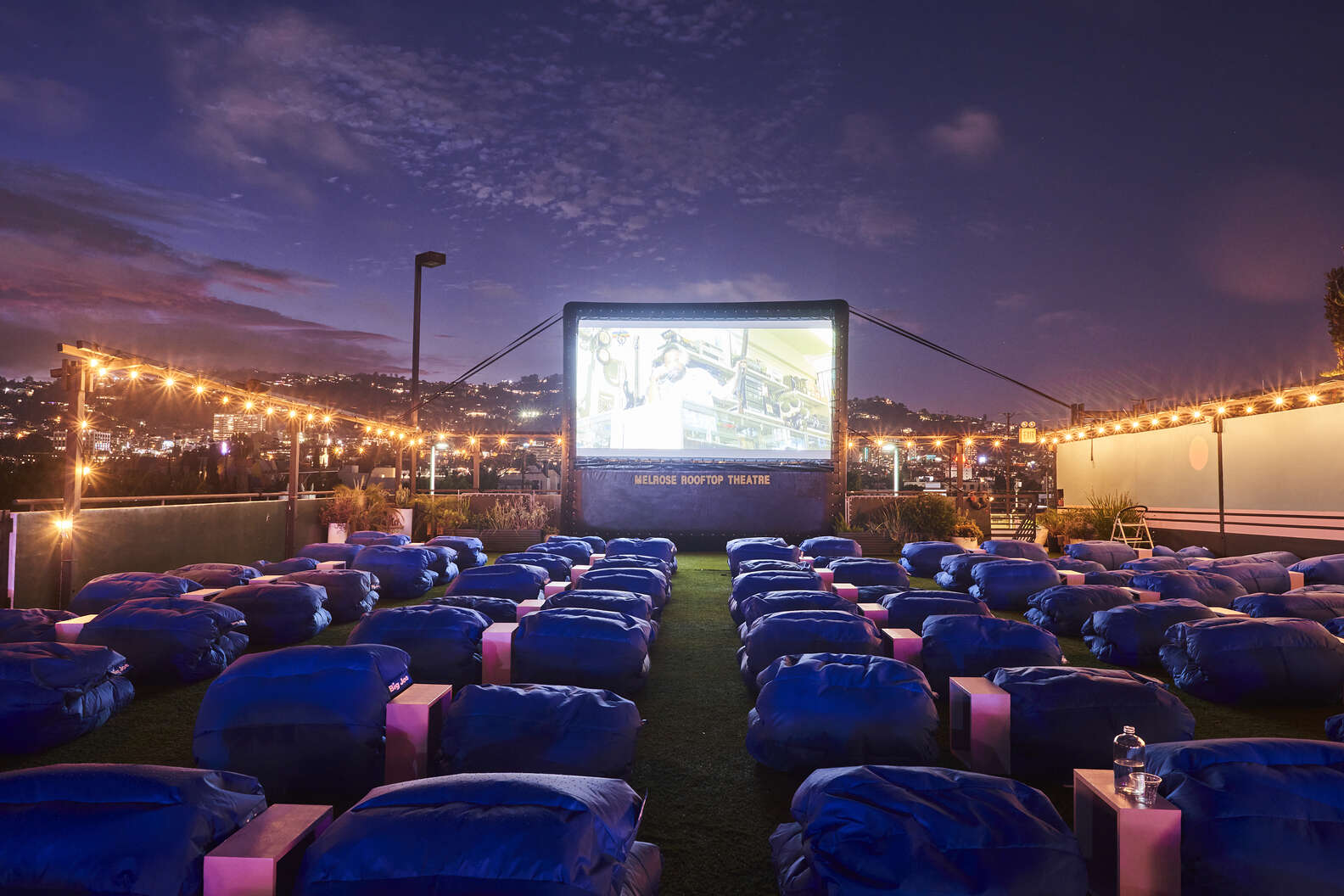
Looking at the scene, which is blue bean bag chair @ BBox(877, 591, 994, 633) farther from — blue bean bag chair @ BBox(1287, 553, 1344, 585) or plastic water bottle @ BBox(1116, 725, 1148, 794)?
blue bean bag chair @ BBox(1287, 553, 1344, 585)

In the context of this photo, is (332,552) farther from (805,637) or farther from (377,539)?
(805,637)

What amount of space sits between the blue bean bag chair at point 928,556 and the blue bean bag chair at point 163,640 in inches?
353

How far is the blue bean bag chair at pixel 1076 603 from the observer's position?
636 cm

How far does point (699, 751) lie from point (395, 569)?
5936mm

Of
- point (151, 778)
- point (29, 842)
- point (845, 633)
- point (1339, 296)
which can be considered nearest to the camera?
point (29, 842)

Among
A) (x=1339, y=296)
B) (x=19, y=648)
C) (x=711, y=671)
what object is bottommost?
(x=711, y=671)

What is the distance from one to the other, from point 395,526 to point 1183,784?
43.8 ft

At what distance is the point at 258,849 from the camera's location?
6.03 feet

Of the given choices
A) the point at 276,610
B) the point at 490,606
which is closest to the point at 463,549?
the point at 276,610

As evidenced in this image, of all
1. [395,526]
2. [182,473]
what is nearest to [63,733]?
[395,526]

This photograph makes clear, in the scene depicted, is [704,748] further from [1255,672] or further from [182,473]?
[182,473]

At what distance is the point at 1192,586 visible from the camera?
6.69 m

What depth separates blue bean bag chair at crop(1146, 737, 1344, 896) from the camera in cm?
193

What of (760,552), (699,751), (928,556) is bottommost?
(699,751)
